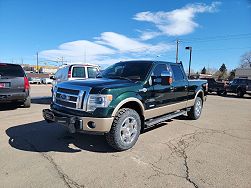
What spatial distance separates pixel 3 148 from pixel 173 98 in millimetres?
4220

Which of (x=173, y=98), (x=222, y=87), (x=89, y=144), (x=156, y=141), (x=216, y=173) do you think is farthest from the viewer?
(x=222, y=87)

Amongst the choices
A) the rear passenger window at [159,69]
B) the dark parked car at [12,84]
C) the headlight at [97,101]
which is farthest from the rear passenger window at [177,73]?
the dark parked car at [12,84]

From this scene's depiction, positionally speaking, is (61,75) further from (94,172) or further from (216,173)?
(216,173)

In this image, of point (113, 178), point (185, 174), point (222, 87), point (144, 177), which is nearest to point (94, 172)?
point (113, 178)

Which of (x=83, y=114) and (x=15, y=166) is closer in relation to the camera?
(x=15, y=166)

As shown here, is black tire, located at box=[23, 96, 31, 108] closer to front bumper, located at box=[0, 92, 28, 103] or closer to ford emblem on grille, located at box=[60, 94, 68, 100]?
front bumper, located at box=[0, 92, 28, 103]

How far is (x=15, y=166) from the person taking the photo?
3.89 m

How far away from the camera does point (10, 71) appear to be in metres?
8.75

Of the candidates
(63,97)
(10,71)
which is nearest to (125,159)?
(63,97)

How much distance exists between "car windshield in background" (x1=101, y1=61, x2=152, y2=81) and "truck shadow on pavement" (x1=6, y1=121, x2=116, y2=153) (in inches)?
62.4

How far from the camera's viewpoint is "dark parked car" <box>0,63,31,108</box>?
8.45 metres

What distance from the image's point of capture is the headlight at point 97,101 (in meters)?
4.44

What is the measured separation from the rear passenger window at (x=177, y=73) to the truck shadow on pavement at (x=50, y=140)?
278 cm

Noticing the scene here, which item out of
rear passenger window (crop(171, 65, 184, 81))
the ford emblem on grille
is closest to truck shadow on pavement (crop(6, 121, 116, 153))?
the ford emblem on grille
